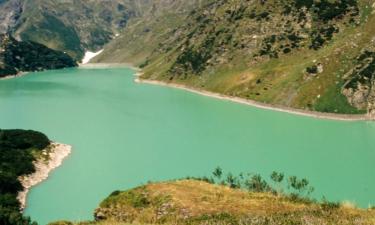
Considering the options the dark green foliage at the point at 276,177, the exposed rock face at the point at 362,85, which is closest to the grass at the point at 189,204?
the dark green foliage at the point at 276,177

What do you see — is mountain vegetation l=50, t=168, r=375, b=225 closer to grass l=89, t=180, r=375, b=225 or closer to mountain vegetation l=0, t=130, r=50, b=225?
grass l=89, t=180, r=375, b=225

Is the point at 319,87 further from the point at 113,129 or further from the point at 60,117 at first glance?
the point at 60,117

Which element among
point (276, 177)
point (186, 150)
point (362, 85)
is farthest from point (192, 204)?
point (362, 85)

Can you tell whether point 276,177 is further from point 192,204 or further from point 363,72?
point 363,72

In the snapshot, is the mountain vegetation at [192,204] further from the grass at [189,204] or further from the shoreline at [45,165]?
the shoreline at [45,165]

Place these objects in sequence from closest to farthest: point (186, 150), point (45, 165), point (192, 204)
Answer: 1. point (192, 204)
2. point (45, 165)
3. point (186, 150)

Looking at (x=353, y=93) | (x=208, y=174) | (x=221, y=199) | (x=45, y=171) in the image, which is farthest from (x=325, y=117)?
(x=221, y=199)
